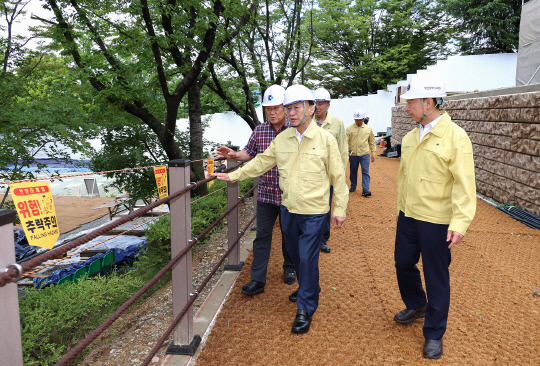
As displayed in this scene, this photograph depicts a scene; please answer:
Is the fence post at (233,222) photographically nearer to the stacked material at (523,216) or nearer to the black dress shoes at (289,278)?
the black dress shoes at (289,278)

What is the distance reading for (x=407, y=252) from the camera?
9.75 ft

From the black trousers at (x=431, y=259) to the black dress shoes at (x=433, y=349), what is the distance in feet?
0.11

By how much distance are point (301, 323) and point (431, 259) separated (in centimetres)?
115

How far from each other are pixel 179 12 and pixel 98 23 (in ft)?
6.43

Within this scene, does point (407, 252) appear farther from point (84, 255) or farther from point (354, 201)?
point (84, 255)

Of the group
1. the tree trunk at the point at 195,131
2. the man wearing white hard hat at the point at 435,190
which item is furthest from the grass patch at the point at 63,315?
the tree trunk at the point at 195,131

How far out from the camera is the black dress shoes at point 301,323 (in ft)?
10.4

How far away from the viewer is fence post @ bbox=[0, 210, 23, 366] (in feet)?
4.16

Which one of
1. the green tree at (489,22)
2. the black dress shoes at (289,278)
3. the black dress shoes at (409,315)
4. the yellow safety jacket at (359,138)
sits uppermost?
the green tree at (489,22)

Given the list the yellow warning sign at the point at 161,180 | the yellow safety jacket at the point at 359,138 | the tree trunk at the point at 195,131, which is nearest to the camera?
the yellow warning sign at the point at 161,180

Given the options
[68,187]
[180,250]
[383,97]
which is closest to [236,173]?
[180,250]

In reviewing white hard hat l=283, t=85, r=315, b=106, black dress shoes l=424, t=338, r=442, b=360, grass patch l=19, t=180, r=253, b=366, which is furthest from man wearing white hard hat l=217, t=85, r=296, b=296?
grass patch l=19, t=180, r=253, b=366

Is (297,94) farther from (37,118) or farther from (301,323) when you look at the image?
(37,118)

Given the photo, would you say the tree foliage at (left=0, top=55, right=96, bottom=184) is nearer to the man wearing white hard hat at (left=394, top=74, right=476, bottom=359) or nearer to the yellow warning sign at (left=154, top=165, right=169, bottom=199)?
the yellow warning sign at (left=154, top=165, right=169, bottom=199)
